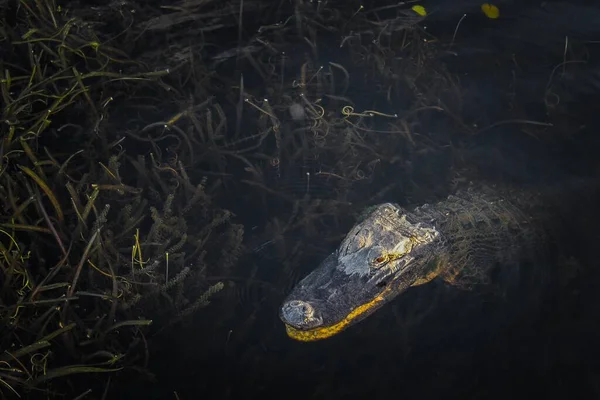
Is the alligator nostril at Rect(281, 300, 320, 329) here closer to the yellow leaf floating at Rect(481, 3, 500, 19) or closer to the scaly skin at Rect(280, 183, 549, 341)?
the scaly skin at Rect(280, 183, 549, 341)

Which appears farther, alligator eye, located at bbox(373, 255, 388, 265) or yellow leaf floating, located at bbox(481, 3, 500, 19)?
yellow leaf floating, located at bbox(481, 3, 500, 19)

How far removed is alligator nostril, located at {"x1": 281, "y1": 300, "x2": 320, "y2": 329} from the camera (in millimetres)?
2971

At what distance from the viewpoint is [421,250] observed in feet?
11.2

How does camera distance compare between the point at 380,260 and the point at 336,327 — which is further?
the point at 380,260

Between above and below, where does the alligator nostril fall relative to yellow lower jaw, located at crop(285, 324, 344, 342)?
above

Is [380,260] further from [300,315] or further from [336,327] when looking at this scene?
[300,315]

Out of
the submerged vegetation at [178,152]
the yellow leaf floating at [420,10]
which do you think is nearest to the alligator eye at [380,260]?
the submerged vegetation at [178,152]

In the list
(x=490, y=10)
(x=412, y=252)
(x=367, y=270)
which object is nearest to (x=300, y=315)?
(x=367, y=270)

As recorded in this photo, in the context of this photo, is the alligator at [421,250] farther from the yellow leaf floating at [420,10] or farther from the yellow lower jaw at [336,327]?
the yellow leaf floating at [420,10]

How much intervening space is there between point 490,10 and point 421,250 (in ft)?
7.75

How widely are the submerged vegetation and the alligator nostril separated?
29cm

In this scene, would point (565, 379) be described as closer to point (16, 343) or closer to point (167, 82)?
point (16, 343)

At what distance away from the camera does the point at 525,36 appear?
453 cm

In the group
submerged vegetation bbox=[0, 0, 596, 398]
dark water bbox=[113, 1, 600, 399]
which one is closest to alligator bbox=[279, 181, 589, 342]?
dark water bbox=[113, 1, 600, 399]
